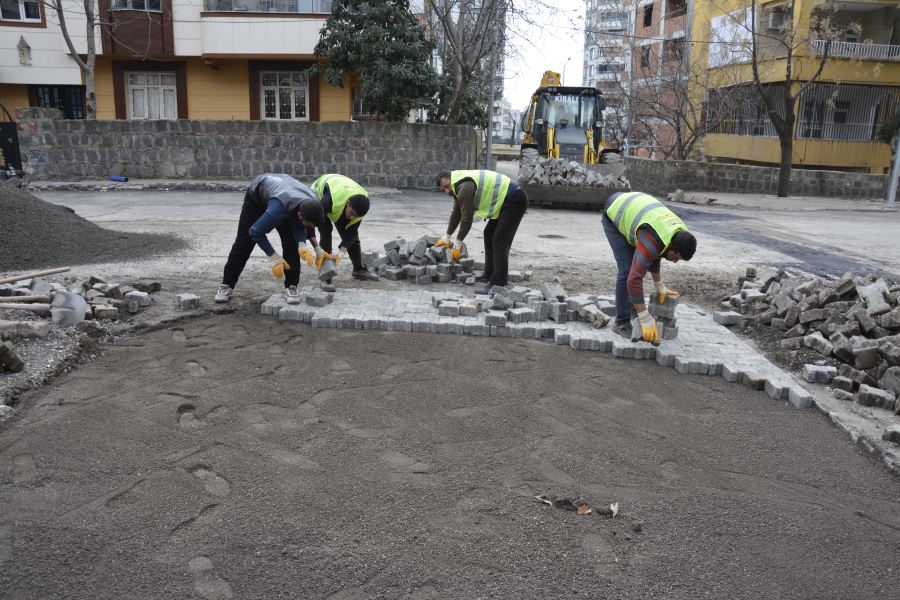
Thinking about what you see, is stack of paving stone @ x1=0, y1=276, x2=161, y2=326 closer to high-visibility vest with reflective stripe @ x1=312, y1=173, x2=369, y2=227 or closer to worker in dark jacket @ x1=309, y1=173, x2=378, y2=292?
worker in dark jacket @ x1=309, y1=173, x2=378, y2=292

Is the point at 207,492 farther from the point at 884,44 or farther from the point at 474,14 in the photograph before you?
the point at 884,44

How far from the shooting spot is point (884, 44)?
25.8m

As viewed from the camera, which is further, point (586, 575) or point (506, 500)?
point (506, 500)

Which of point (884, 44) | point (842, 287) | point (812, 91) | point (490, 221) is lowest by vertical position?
point (842, 287)

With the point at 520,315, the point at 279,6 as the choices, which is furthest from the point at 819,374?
the point at 279,6

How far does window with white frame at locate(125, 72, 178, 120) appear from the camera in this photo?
2198cm

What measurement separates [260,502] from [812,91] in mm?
27758

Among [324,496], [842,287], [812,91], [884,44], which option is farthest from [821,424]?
[884,44]

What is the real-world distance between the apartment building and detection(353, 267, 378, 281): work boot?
46.1ft

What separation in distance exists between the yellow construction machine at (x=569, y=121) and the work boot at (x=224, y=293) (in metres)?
13.7

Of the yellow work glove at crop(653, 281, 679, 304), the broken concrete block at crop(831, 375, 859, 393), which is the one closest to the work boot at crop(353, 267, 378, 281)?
the yellow work glove at crop(653, 281, 679, 304)

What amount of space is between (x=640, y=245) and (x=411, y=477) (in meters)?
2.73

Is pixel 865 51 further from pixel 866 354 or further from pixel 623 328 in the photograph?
pixel 623 328

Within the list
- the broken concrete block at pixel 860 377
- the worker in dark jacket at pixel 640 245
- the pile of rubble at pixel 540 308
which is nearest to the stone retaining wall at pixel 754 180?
the pile of rubble at pixel 540 308
